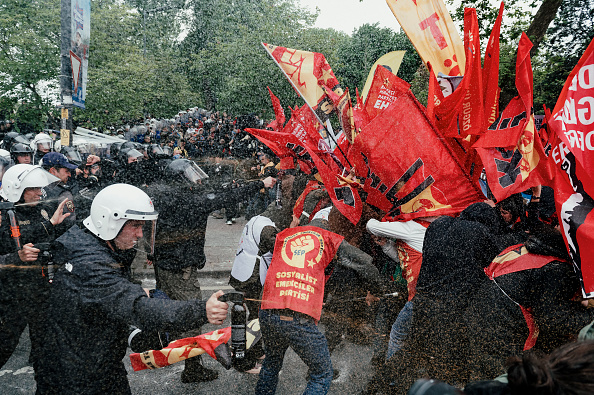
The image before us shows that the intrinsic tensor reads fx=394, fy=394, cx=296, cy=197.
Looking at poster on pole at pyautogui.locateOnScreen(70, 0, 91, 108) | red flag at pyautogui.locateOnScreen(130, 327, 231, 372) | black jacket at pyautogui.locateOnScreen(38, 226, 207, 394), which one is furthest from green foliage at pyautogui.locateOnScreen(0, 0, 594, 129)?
black jacket at pyautogui.locateOnScreen(38, 226, 207, 394)

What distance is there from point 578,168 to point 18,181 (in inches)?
Answer: 170

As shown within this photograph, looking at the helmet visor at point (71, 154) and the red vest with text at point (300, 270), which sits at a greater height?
the helmet visor at point (71, 154)

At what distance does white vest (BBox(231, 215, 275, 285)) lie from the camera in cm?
316

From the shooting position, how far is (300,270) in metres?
2.72

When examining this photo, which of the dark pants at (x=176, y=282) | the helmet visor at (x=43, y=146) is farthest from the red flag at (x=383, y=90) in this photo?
the helmet visor at (x=43, y=146)

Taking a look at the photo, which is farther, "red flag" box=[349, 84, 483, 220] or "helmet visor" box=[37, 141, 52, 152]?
"helmet visor" box=[37, 141, 52, 152]

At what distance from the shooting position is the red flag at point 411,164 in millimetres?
2771

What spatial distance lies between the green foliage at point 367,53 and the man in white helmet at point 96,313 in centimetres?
926

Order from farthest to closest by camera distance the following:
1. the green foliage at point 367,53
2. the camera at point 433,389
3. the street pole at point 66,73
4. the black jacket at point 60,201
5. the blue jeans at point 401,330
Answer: the green foliage at point 367,53 < the street pole at point 66,73 < the black jacket at point 60,201 < the blue jeans at point 401,330 < the camera at point 433,389

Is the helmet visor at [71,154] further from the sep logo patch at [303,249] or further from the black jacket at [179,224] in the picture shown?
the sep logo patch at [303,249]

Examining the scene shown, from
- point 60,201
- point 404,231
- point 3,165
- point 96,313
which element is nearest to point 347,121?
point 404,231

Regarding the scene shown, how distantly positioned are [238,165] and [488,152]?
26.8 ft

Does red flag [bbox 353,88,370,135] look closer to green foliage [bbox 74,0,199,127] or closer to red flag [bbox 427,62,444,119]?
red flag [bbox 427,62,444,119]

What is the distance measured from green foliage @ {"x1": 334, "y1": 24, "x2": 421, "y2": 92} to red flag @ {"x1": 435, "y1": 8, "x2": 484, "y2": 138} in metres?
7.76
